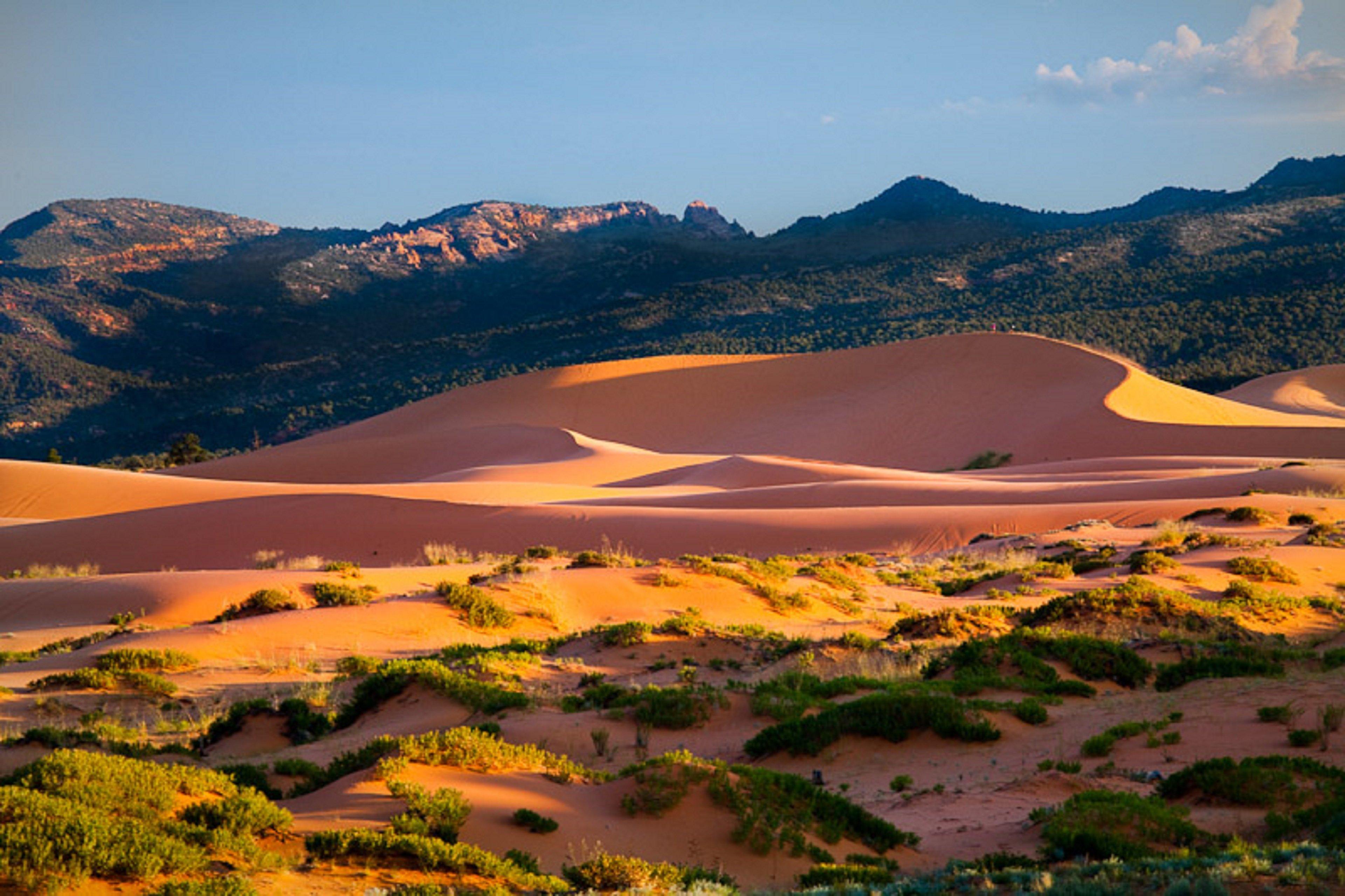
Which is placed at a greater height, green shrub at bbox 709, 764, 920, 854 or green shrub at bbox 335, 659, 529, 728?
green shrub at bbox 709, 764, 920, 854

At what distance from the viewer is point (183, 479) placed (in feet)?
117

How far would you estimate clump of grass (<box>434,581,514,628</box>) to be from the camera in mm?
15117

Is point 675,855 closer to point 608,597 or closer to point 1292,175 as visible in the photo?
point 608,597

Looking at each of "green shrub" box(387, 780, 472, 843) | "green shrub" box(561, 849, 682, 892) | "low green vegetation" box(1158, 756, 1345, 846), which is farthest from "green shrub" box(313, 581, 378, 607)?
"low green vegetation" box(1158, 756, 1345, 846)

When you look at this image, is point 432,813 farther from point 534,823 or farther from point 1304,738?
point 1304,738

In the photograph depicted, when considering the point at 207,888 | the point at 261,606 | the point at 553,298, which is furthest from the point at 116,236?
the point at 207,888

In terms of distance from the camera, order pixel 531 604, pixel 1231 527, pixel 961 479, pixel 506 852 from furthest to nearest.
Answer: pixel 961 479
pixel 1231 527
pixel 531 604
pixel 506 852

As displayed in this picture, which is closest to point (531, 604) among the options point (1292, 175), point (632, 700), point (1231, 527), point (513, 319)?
point (632, 700)

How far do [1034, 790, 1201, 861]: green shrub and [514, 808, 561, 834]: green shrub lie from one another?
9.09 ft

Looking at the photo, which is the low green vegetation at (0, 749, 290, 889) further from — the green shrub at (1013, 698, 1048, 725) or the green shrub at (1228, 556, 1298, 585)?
the green shrub at (1228, 556, 1298, 585)

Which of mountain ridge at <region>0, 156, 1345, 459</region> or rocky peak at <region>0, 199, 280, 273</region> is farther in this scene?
rocky peak at <region>0, 199, 280, 273</region>

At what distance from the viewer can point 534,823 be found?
616 centimetres

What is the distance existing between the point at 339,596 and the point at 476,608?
6.86 ft

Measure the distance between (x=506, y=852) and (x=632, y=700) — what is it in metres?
4.61
